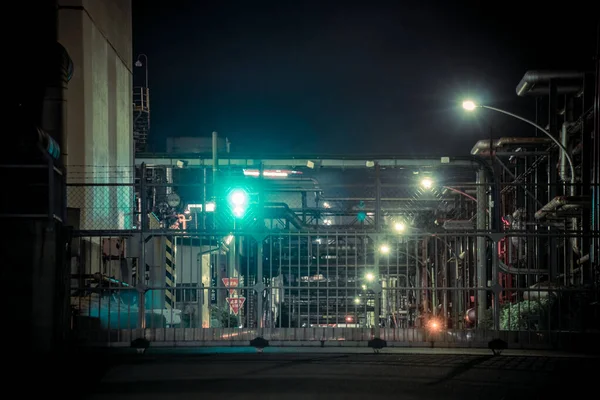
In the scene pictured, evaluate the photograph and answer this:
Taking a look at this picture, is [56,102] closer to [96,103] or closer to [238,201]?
[238,201]

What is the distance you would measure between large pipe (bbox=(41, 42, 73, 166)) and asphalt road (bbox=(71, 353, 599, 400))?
6517 mm

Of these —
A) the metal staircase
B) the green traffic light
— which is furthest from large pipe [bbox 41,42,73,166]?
the metal staircase

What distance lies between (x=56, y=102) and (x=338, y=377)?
948cm

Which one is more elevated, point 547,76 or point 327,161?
point 547,76

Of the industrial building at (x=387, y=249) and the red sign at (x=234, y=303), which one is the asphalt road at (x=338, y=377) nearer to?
the industrial building at (x=387, y=249)

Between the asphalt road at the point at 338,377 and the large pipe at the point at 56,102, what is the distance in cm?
652

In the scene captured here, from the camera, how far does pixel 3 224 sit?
37.5 feet

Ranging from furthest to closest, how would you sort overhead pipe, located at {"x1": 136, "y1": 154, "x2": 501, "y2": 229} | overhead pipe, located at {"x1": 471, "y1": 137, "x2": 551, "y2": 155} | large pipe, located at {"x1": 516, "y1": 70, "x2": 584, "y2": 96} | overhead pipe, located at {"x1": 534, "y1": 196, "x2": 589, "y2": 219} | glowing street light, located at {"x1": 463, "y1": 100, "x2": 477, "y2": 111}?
overhead pipe, located at {"x1": 136, "y1": 154, "x2": 501, "y2": 229} → overhead pipe, located at {"x1": 471, "y1": 137, "x2": 551, "y2": 155} → large pipe, located at {"x1": 516, "y1": 70, "x2": 584, "y2": 96} → glowing street light, located at {"x1": 463, "y1": 100, "x2": 477, "y2": 111} → overhead pipe, located at {"x1": 534, "y1": 196, "x2": 589, "y2": 219}

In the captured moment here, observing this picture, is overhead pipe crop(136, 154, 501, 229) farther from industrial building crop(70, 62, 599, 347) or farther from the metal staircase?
the metal staircase

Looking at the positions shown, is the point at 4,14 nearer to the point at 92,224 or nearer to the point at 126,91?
the point at 92,224

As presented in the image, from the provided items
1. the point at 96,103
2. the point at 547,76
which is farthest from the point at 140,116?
the point at 547,76

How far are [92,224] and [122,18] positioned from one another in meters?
9.25

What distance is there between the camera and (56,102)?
627 inches

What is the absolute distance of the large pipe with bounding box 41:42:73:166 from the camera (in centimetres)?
1579
